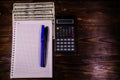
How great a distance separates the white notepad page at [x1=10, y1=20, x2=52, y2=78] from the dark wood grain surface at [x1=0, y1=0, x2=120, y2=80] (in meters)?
0.03

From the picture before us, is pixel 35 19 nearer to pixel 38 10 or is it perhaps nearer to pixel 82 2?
pixel 38 10

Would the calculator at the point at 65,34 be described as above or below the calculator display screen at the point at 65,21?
below

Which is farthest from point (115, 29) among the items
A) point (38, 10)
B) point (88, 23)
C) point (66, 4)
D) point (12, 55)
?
point (12, 55)

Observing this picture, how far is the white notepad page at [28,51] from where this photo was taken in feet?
3.23

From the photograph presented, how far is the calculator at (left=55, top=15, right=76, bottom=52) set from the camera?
100cm

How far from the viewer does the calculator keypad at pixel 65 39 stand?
100 centimetres

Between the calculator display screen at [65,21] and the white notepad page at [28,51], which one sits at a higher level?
the calculator display screen at [65,21]

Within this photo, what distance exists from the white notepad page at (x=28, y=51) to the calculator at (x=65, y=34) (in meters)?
0.04

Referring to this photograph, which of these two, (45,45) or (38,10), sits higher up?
(38,10)

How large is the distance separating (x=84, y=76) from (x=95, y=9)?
340 millimetres

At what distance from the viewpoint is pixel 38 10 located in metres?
1.04

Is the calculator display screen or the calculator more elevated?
the calculator display screen

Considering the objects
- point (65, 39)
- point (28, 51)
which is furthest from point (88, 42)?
point (28, 51)

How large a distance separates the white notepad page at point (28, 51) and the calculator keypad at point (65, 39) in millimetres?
44
